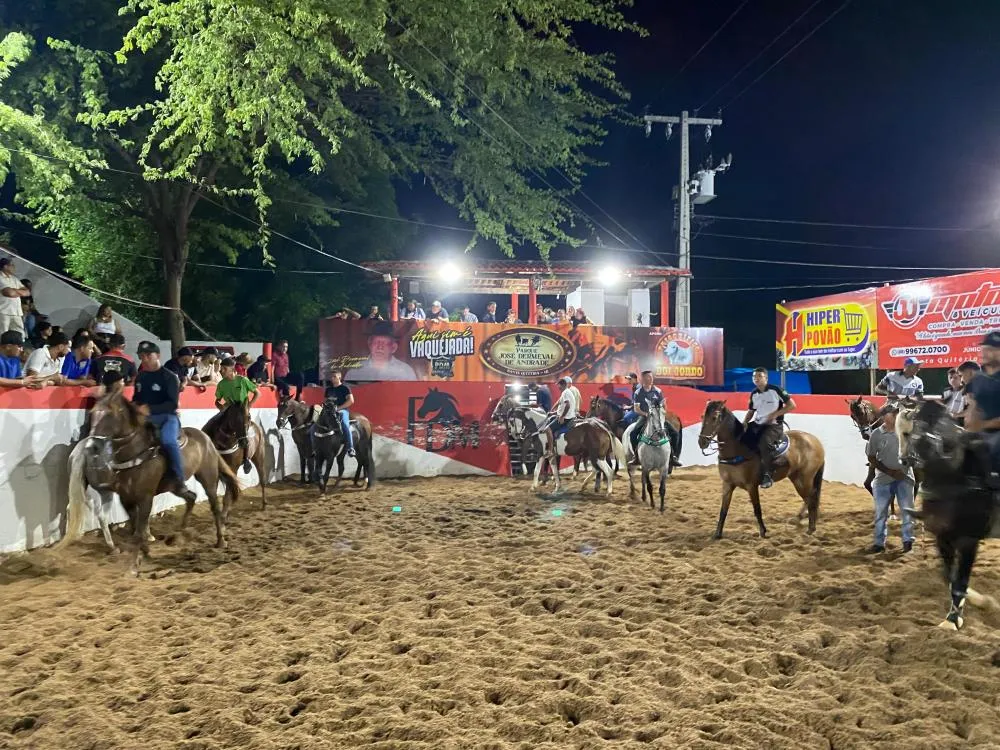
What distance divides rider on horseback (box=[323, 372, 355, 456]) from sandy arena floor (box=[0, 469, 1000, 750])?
4367mm

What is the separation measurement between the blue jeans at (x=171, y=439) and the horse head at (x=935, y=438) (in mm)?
7067

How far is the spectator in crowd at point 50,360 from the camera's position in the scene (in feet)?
27.2

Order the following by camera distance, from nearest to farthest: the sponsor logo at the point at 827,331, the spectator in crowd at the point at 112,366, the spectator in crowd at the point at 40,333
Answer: the spectator in crowd at the point at 112,366, the spectator in crowd at the point at 40,333, the sponsor logo at the point at 827,331

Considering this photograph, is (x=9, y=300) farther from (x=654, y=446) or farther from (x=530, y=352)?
(x=530, y=352)

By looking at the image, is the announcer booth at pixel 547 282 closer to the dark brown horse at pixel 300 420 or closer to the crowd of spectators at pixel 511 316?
the crowd of spectators at pixel 511 316

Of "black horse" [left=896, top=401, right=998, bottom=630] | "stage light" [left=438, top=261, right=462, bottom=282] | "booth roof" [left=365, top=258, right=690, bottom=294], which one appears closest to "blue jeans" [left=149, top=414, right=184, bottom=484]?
"black horse" [left=896, top=401, right=998, bottom=630]

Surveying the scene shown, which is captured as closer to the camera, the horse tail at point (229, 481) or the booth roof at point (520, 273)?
the horse tail at point (229, 481)

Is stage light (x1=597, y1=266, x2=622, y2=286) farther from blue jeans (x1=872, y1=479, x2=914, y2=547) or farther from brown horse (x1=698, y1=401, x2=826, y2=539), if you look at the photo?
blue jeans (x1=872, y1=479, x2=914, y2=547)

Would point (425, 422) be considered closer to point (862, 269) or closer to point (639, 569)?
point (639, 569)

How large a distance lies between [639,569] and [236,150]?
11359 mm

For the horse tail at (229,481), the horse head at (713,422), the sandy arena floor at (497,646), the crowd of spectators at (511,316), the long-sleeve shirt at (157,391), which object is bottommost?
the sandy arena floor at (497,646)

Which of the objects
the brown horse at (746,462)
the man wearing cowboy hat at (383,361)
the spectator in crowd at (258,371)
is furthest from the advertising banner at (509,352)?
the brown horse at (746,462)

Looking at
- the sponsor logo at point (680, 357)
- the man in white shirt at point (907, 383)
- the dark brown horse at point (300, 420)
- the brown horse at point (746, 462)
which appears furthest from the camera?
the sponsor logo at point (680, 357)

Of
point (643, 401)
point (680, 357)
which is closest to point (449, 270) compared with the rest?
point (680, 357)
